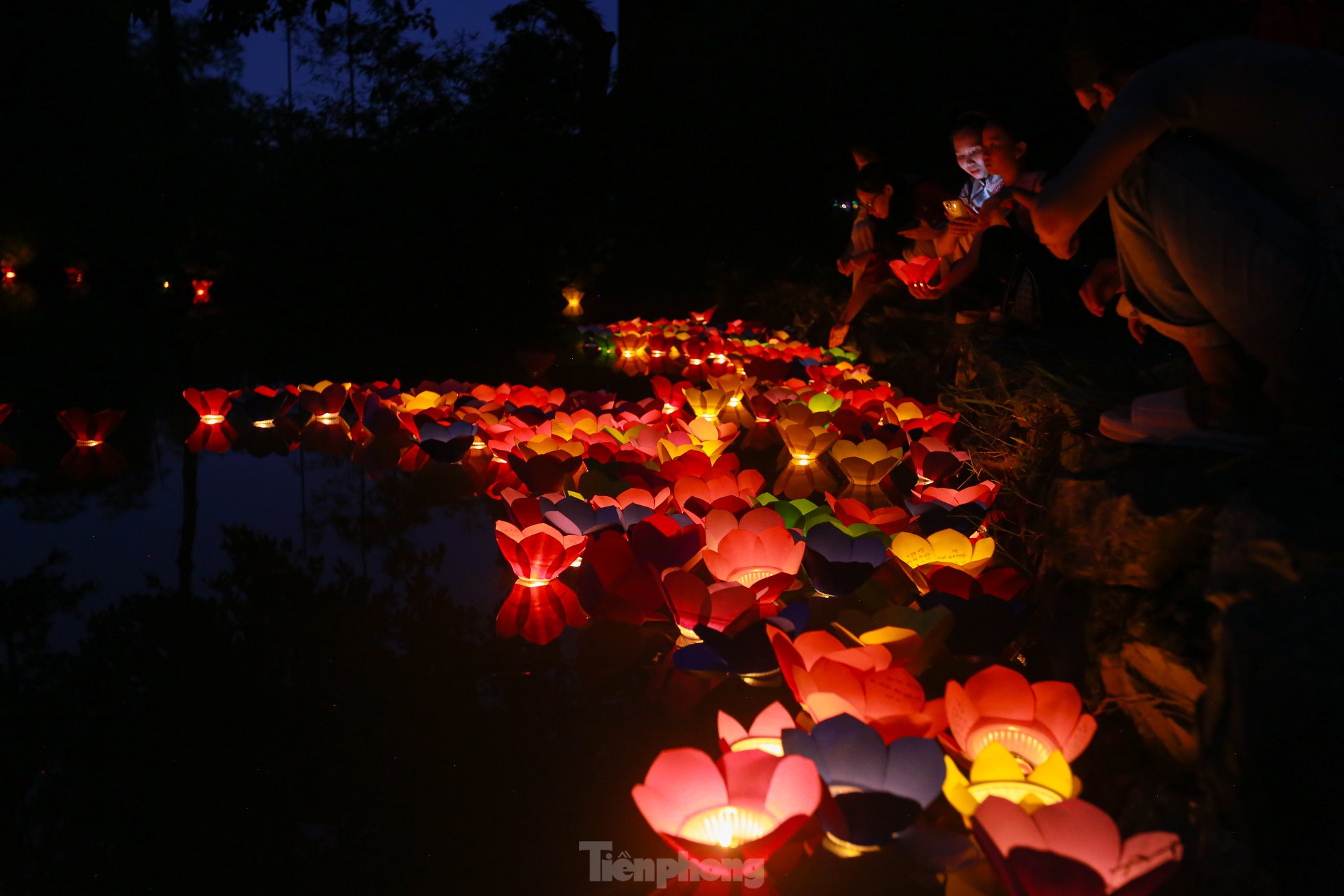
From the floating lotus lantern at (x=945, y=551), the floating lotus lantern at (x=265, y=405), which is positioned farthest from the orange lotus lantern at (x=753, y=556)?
the floating lotus lantern at (x=265, y=405)

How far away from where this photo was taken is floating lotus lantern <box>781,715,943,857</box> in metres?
0.96

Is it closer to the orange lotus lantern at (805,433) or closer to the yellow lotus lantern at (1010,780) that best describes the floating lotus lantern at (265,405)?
the orange lotus lantern at (805,433)

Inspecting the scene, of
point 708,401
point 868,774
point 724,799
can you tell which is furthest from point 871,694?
point 708,401

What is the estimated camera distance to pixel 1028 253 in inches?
123

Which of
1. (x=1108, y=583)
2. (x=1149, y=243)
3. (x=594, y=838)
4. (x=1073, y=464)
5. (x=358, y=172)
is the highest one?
(x=358, y=172)

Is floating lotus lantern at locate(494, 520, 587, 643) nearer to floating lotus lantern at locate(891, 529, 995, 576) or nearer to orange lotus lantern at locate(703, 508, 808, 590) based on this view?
orange lotus lantern at locate(703, 508, 808, 590)

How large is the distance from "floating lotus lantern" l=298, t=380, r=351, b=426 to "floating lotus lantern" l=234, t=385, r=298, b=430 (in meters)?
0.06

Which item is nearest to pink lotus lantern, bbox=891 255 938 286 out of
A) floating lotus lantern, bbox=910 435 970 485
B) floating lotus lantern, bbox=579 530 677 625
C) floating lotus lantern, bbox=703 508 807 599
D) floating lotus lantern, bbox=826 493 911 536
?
floating lotus lantern, bbox=910 435 970 485

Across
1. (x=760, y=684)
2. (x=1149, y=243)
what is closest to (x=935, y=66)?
(x=1149, y=243)

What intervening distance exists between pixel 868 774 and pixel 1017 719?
240 millimetres

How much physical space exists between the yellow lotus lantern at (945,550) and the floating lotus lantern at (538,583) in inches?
24.4

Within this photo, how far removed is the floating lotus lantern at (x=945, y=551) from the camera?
66.1 inches

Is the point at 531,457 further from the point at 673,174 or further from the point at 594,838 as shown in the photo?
the point at 673,174

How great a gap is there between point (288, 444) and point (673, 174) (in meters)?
6.64
